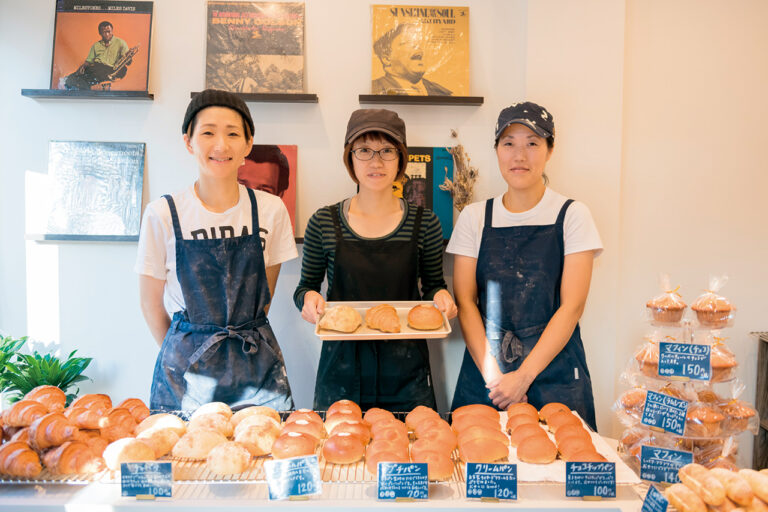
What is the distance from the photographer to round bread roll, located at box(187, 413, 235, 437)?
61.6 inches

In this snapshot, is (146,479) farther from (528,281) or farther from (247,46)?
(247,46)

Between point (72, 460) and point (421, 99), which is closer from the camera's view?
point (72, 460)

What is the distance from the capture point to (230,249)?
2.30 metres

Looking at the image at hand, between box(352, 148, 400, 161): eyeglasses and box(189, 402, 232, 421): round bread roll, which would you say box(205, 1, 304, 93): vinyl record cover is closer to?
box(352, 148, 400, 161): eyeglasses

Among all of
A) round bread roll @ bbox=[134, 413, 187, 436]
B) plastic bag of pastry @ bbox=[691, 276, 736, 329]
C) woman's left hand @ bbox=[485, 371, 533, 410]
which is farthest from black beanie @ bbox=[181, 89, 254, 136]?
plastic bag of pastry @ bbox=[691, 276, 736, 329]

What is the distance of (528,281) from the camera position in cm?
240

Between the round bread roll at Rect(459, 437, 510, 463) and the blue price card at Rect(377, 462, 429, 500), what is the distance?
0.59 feet

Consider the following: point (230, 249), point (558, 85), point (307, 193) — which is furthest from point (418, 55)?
point (230, 249)

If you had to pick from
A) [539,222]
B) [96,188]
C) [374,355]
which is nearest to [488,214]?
[539,222]

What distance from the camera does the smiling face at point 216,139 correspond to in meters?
2.22

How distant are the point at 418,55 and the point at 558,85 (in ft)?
2.61

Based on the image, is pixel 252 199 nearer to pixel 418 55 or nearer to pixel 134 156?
pixel 134 156

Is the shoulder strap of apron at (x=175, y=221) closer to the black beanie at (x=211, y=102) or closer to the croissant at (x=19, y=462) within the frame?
the black beanie at (x=211, y=102)

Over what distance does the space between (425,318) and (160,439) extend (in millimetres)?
1117
